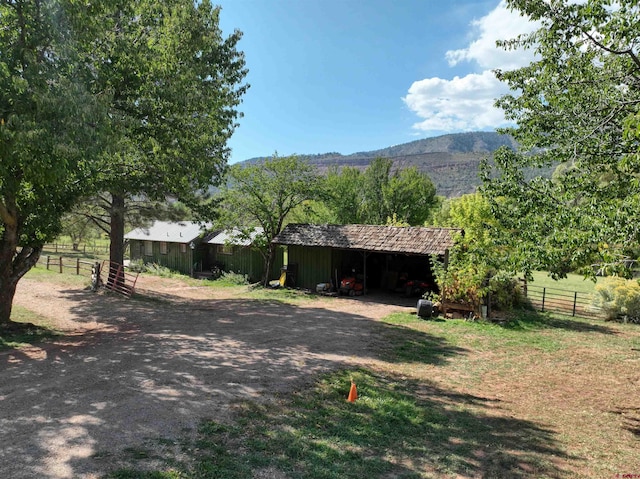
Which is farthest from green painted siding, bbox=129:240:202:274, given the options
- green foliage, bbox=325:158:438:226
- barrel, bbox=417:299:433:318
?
barrel, bbox=417:299:433:318

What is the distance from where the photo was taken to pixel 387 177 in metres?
43.3

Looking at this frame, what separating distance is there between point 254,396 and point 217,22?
14.7 metres

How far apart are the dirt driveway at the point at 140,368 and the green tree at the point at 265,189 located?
25.9 feet

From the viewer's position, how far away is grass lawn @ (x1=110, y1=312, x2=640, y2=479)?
16.7 feet

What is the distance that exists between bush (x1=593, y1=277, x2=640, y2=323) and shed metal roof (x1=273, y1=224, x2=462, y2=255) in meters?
6.98

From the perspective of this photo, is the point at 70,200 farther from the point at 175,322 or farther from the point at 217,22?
the point at 217,22

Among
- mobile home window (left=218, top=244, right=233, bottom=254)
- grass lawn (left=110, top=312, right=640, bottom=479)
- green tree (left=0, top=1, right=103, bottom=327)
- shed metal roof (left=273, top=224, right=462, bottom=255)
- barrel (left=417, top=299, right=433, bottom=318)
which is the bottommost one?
grass lawn (left=110, top=312, right=640, bottom=479)

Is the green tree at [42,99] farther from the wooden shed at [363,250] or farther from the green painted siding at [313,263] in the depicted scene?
the green painted siding at [313,263]

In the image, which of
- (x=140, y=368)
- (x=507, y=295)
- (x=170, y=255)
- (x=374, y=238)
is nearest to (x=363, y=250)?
(x=374, y=238)

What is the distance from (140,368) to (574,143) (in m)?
9.76

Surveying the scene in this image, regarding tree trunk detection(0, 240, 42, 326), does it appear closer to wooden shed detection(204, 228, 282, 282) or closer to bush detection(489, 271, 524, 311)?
wooden shed detection(204, 228, 282, 282)

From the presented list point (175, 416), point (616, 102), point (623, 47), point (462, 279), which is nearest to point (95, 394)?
point (175, 416)

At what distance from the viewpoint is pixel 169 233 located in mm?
32625

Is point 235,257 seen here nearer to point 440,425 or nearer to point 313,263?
point 313,263
